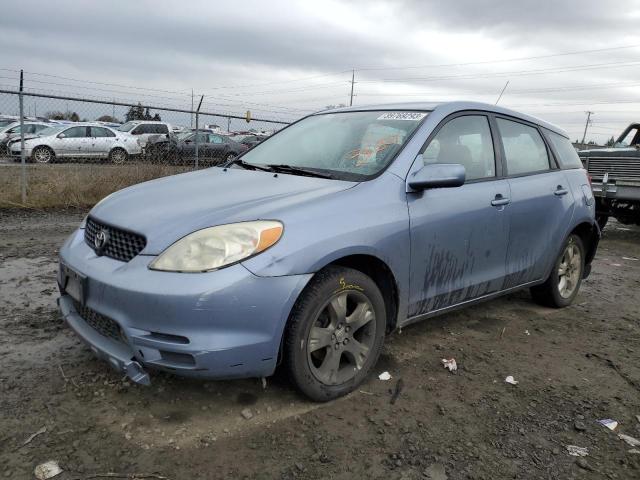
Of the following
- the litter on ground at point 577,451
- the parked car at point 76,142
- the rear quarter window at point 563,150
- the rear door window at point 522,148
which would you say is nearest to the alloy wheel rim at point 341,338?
the litter on ground at point 577,451

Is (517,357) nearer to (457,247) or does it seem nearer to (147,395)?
(457,247)

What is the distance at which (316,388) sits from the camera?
9.23 feet

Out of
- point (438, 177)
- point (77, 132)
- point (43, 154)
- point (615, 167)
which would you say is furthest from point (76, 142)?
point (438, 177)

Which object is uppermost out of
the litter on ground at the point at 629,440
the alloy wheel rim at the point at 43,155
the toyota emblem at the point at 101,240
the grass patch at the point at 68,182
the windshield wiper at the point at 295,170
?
the windshield wiper at the point at 295,170

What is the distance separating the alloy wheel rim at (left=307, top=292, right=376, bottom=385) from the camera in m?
2.79

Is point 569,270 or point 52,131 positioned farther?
point 52,131

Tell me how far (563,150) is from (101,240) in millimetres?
3872

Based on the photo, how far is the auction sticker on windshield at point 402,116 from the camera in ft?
11.6

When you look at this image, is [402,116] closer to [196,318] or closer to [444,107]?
[444,107]

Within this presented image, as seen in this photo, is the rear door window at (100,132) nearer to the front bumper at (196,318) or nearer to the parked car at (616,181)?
the parked car at (616,181)

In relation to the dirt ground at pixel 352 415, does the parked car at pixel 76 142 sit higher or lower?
higher

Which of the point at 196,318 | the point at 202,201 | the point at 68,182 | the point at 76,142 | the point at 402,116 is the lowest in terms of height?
the point at 68,182

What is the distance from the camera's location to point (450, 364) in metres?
3.45

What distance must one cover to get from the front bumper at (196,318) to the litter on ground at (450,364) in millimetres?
1348
